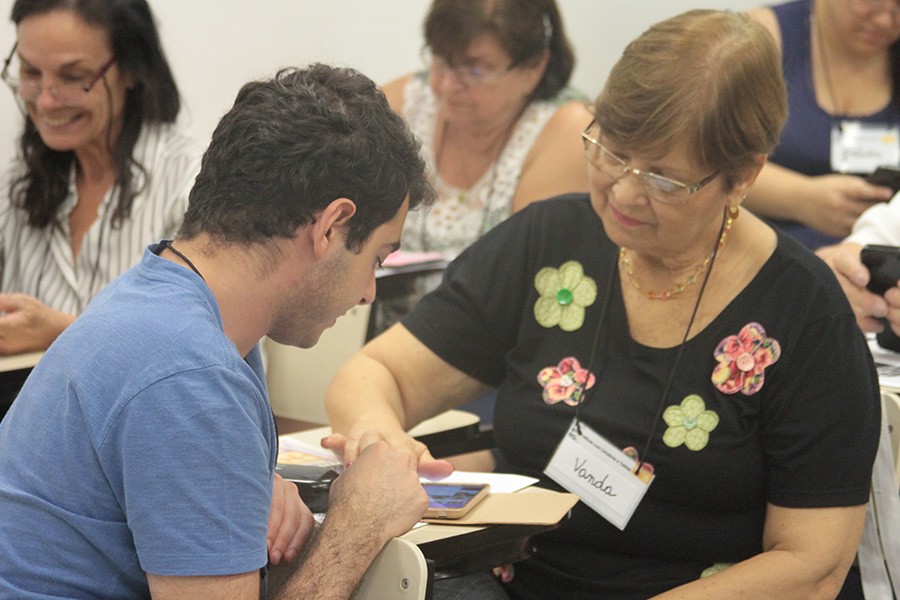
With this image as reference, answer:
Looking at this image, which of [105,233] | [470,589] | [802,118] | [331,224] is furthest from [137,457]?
[802,118]

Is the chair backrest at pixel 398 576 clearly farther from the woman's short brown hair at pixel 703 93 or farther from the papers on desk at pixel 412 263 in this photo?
the papers on desk at pixel 412 263

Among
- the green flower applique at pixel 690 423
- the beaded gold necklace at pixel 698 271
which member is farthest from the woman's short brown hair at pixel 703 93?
the green flower applique at pixel 690 423

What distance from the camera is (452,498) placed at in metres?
1.55

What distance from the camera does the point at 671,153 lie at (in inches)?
66.1

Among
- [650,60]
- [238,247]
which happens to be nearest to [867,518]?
[650,60]

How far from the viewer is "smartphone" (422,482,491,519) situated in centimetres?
149

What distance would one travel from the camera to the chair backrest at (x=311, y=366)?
2924 mm

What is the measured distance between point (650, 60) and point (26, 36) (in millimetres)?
1617

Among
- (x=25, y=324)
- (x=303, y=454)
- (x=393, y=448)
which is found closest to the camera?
(x=393, y=448)

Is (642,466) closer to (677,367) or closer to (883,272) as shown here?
(677,367)

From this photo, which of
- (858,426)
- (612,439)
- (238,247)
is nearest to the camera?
(238,247)

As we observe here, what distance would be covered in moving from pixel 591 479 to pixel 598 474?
0.01m

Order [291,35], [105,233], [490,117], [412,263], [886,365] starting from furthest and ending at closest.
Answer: [291,35] < [490,117] < [412,263] < [105,233] < [886,365]

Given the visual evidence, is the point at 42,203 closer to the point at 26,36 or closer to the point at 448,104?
the point at 26,36
